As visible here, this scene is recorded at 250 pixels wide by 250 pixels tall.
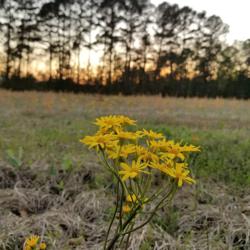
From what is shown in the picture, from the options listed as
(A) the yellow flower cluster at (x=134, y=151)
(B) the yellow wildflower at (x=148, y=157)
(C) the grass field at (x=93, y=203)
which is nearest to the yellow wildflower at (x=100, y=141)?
(A) the yellow flower cluster at (x=134, y=151)

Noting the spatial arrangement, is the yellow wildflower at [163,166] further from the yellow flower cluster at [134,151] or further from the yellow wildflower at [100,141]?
the yellow wildflower at [100,141]

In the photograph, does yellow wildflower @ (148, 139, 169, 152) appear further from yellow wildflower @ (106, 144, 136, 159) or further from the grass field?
the grass field

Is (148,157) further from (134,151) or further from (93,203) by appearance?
(93,203)

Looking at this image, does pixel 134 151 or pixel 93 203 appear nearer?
pixel 134 151

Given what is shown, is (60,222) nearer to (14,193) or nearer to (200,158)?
(14,193)

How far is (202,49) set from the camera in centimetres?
2959

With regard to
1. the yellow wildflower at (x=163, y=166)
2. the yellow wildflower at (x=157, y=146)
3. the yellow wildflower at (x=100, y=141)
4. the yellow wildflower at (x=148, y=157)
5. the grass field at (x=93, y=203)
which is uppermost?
the yellow wildflower at (x=100, y=141)

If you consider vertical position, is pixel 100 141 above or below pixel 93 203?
above

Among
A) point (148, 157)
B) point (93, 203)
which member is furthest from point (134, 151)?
point (93, 203)

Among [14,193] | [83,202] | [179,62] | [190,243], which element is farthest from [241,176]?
[179,62]

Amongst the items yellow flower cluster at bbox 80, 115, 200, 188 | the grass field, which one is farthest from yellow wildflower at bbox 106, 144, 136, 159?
the grass field

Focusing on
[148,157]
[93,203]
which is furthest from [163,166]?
[93,203]

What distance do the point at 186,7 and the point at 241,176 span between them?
27649mm

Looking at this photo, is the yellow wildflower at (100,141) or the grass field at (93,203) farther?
the grass field at (93,203)
